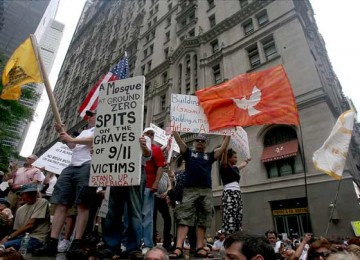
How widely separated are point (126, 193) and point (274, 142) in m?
15.2

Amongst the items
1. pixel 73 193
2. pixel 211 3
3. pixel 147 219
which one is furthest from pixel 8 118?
pixel 211 3

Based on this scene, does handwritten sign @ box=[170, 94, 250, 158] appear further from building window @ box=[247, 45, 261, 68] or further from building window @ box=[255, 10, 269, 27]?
building window @ box=[255, 10, 269, 27]

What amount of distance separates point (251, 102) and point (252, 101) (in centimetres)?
3

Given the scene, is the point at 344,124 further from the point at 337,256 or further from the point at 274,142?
the point at 274,142

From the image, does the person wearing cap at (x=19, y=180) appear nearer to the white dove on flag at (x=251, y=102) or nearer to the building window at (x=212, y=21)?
the white dove on flag at (x=251, y=102)

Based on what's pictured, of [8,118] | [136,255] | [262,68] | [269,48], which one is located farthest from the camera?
[269,48]

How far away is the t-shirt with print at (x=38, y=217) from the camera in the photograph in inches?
175

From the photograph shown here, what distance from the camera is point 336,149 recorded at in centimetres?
711

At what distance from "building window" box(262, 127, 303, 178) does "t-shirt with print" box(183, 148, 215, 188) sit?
489 inches

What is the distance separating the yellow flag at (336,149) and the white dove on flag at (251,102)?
9.67 ft

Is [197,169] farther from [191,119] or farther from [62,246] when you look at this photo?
[62,246]

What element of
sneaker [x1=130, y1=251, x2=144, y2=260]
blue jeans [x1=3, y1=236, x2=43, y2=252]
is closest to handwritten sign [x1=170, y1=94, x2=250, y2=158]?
sneaker [x1=130, y1=251, x2=144, y2=260]

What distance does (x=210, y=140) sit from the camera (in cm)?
2066

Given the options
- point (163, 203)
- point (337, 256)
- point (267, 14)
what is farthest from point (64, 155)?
point (267, 14)
